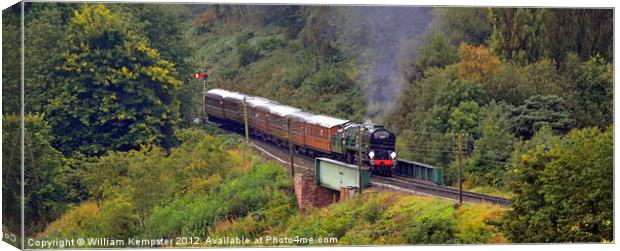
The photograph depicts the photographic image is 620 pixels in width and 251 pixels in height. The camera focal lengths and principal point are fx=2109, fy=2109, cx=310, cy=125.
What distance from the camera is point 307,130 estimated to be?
56.0 metres

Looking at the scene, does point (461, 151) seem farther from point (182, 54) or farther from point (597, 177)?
point (182, 54)

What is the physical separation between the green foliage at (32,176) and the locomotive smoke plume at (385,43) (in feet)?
26.7

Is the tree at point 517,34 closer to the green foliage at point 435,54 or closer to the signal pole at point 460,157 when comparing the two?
the green foliage at point 435,54

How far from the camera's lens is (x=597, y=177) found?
51.3 meters

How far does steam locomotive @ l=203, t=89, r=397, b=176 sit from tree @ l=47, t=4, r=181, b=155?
55.5 inches

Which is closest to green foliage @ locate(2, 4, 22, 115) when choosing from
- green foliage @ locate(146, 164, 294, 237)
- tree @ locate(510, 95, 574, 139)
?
green foliage @ locate(146, 164, 294, 237)

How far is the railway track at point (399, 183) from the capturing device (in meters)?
52.2

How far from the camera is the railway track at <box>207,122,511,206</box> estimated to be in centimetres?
5219

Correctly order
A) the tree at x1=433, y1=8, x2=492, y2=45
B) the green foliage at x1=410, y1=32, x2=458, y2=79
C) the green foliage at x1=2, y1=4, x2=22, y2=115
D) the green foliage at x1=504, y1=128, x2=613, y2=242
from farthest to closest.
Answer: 1. the green foliage at x1=410, y1=32, x2=458, y2=79
2. the tree at x1=433, y1=8, x2=492, y2=45
3. the green foliage at x1=2, y1=4, x2=22, y2=115
4. the green foliage at x1=504, y1=128, x2=613, y2=242

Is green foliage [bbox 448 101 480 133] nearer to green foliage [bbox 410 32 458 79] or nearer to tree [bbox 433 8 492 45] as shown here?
green foliage [bbox 410 32 458 79]

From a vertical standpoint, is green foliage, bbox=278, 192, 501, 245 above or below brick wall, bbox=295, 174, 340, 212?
below

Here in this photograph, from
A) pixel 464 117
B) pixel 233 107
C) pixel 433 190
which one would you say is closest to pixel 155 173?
pixel 233 107

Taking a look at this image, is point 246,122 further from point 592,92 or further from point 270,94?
point 592,92

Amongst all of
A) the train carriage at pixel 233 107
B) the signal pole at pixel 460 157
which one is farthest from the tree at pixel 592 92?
the train carriage at pixel 233 107
